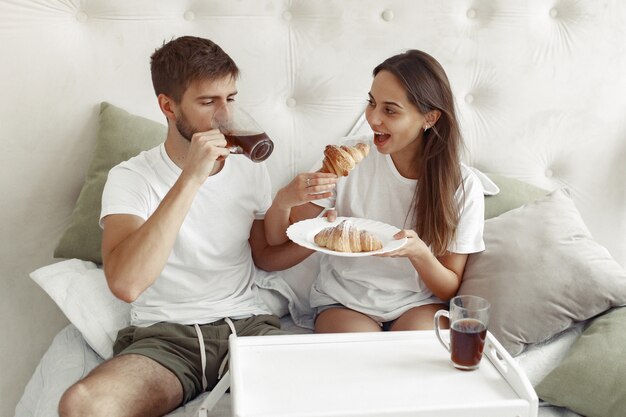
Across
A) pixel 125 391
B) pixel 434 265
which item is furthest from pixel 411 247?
pixel 125 391

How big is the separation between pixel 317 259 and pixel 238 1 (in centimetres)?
75

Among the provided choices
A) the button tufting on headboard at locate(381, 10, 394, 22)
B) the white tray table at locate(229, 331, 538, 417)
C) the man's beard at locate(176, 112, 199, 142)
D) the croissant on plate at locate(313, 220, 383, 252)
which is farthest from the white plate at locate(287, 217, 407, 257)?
the button tufting on headboard at locate(381, 10, 394, 22)

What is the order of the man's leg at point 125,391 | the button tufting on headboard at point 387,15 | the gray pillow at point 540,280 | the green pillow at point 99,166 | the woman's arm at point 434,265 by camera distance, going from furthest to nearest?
the button tufting on headboard at point 387,15 → the green pillow at point 99,166 → the gray pillow at point 540,280 → the woman's arm at point 434,265 → the man's leg at point 125,391

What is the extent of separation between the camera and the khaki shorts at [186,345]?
167 cm

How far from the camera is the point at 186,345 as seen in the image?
5.67 feet

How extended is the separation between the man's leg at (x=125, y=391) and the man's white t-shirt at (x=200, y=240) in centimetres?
19

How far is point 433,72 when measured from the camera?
1.85m

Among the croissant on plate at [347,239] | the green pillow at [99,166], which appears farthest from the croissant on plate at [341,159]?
the green pillow at [99,166]

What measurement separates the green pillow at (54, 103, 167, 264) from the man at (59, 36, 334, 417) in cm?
25

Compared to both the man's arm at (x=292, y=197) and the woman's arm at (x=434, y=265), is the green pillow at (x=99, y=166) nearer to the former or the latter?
the man's arm at (x=292, y=197)

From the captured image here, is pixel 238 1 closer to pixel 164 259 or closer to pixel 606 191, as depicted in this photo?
pixel 164 259

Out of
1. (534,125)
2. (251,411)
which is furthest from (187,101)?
(534,125)

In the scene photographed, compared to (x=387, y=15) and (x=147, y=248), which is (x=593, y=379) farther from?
(x=387, y=15)

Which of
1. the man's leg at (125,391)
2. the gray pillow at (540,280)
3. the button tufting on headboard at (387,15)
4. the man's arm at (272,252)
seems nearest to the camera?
the man's leg at (125,391)
